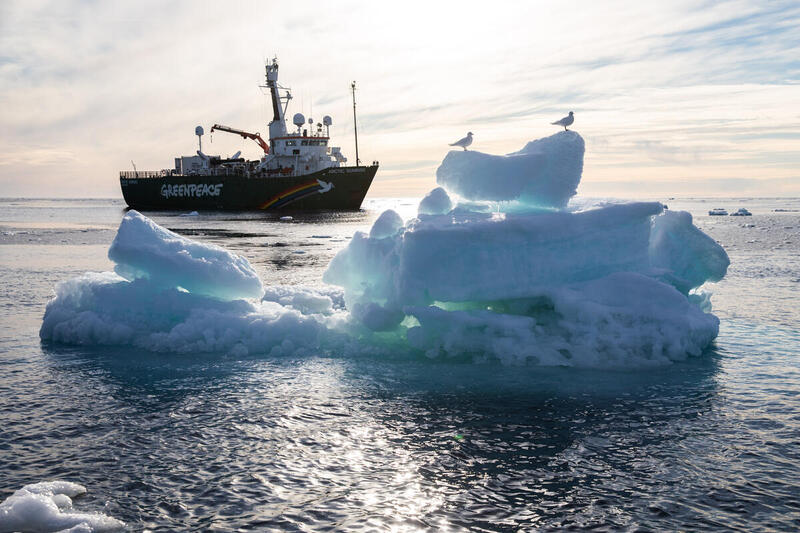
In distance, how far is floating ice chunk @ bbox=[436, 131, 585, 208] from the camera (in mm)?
11516

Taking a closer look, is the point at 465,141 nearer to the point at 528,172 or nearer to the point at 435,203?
the point at 435,203

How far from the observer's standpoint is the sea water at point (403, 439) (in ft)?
17.3

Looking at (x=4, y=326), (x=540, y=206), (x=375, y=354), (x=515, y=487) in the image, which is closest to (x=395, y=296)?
(x=375, y=354)

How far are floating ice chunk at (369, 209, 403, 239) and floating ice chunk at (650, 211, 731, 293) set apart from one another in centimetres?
510

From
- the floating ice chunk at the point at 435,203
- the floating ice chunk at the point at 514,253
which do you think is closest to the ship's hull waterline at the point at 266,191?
the floating ice chunk at the point at 435,203

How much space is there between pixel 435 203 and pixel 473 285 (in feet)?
8.50

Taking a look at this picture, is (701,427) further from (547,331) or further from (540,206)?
(540,206)

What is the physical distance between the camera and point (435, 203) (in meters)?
12.3

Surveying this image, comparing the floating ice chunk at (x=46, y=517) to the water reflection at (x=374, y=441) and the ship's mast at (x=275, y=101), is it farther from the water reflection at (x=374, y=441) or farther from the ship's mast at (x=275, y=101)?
the ship's mast at (x=275, y=101)

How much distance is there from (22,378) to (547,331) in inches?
324

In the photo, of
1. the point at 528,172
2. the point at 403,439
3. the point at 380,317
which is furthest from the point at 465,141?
the point at 403,439

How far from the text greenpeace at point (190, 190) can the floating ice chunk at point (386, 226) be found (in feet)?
205

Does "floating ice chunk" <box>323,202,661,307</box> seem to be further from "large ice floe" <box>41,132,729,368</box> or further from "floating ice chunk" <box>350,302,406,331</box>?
"floating ice chunk" <box>350,302,406,331</box>

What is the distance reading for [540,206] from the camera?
12016 mm
